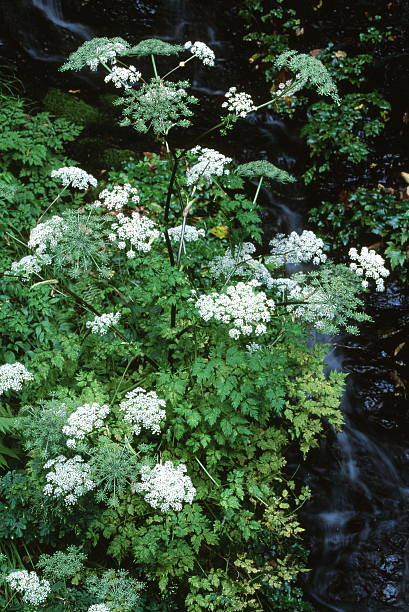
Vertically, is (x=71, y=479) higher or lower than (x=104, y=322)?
lower

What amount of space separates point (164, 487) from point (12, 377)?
1.34 m

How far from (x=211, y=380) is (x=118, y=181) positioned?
4214mm

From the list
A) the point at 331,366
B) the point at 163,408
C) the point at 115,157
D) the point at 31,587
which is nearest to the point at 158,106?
the point at 163,408

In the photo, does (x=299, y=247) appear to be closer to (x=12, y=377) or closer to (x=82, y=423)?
(x=82, y=423)

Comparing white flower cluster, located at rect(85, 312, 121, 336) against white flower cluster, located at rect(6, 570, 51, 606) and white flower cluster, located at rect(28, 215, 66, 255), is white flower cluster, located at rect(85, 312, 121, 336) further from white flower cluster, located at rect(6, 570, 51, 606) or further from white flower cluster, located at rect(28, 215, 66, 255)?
white flower cluster, located at rect(6, 570, 51, 606)

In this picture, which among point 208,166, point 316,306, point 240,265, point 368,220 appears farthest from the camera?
point 368,220

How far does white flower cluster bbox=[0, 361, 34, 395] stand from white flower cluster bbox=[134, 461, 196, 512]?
1074 mm

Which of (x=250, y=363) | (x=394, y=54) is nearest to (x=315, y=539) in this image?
(x=250, y=363)

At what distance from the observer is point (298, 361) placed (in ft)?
15.0

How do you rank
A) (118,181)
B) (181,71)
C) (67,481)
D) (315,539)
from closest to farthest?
(67,481), (315,539), (118,181), (181,71)

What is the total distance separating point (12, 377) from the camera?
11.9 ft

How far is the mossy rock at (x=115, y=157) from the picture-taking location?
24.0 ft

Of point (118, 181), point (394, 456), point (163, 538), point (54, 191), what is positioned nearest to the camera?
point (163, 538)

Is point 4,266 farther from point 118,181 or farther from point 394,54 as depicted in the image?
point 394,54
